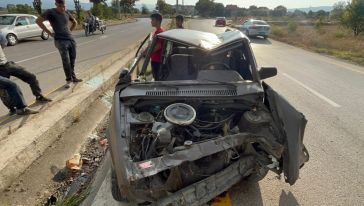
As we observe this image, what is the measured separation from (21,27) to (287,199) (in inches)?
730

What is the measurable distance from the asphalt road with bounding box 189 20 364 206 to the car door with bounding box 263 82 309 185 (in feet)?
1.36

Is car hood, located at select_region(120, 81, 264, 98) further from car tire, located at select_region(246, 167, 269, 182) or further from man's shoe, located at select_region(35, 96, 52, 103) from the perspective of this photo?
man's shoe, located at select_region(35, 96, 52, 103)

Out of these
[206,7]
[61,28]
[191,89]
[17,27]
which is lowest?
[206,7]

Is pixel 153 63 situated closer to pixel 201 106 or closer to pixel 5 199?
pixel 201 106

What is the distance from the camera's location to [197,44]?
4.41m

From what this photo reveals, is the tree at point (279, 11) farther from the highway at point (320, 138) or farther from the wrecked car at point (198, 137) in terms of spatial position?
the wrecked car at point (198, 137)

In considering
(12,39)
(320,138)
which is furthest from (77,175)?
(12,39)

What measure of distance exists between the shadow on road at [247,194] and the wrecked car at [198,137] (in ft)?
0.63

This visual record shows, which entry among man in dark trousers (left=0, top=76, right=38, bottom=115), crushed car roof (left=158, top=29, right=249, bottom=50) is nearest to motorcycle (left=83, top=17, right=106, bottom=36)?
man in dark trousers (left=0, top=76, right=38, bottom=115)

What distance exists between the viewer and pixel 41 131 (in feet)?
15.1

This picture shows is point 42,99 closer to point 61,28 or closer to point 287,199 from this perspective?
point 61,28

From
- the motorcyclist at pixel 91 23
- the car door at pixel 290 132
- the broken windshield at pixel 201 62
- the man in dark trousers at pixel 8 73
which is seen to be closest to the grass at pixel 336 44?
the broken windshield at pixel 201 62

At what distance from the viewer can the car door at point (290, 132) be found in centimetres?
334

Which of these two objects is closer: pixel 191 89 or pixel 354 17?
pixel 191 89
